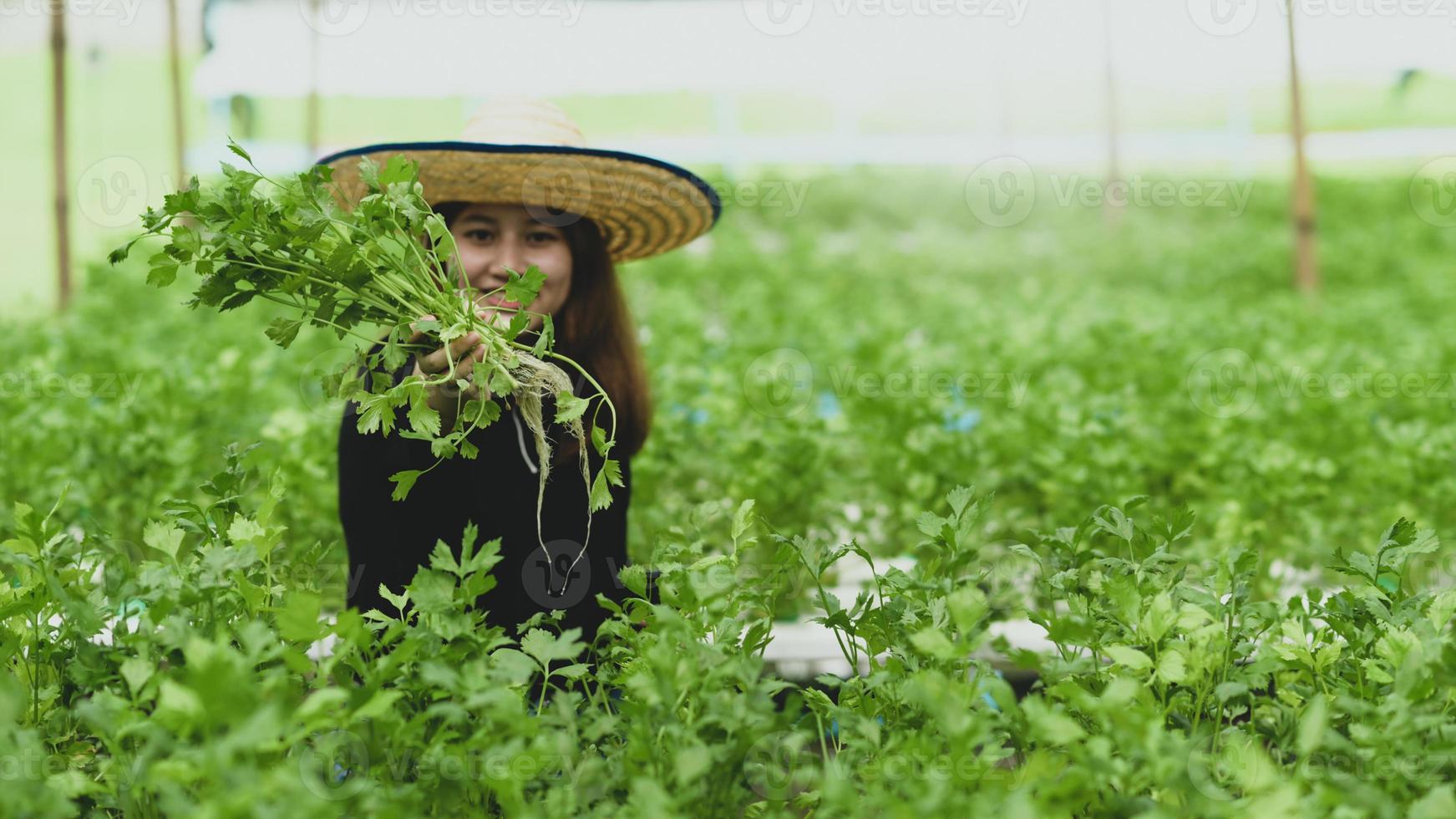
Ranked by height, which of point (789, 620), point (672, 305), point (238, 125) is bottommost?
point (789, 620)

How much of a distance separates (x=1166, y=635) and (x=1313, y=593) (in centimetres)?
27

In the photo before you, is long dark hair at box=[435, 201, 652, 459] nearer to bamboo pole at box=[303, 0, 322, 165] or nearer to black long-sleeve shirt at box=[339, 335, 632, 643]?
Result: black long-sleeve shirt at box=[339, 335, 632, 643]

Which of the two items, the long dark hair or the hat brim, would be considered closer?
the hat brim

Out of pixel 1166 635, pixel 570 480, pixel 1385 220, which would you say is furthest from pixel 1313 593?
pixel 1385 220

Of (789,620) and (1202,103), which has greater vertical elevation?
(1202,103)

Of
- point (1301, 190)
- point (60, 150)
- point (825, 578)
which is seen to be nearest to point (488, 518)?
point (825, 578)

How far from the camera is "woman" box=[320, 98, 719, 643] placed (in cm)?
201

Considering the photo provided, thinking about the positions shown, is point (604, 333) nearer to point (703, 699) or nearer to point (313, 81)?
point (703, 699)

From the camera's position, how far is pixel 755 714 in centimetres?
128

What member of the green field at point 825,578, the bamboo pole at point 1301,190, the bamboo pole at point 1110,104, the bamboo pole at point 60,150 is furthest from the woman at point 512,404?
the bamboo pole at point 1110,104

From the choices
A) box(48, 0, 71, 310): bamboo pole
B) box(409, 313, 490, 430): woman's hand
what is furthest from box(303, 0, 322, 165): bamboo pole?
box(409, 313, 490, 430): woman's hand

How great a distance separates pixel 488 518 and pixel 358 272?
0.71m

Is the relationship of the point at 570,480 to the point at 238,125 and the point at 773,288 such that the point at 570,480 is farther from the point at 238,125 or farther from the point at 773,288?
the point at 238,125

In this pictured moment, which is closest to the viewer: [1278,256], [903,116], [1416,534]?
[1416,534]
